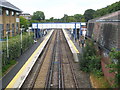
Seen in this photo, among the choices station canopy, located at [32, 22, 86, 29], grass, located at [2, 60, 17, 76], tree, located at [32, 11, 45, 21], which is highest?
tree, located at [32, 11, 45, 21]

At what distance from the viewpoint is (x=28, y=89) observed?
45.5 ft

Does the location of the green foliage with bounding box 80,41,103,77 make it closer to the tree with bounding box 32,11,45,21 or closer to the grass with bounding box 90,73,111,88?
the grass with bounding box 90,73,111,88

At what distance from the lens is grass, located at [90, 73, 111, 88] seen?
13.8 metres

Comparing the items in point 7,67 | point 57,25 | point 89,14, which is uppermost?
point 89,14

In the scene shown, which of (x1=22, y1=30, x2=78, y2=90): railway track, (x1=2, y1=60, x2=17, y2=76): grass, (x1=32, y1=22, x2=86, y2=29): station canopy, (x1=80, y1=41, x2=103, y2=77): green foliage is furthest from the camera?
(x1=32, y1=22, x2=86, y2=29): station canopy

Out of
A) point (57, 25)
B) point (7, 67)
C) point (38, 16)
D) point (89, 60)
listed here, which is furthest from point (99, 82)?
point (38, 16)

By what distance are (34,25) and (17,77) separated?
3178 cm

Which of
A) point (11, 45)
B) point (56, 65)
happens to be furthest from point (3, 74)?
point (56, 65)

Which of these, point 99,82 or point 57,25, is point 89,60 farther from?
point 57,25

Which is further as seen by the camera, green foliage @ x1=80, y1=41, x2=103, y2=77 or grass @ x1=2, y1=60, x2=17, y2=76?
grass @ x1=2, y1=60, x2=17, y2=76

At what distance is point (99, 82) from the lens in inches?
579

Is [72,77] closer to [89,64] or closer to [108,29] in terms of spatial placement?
[89,64]

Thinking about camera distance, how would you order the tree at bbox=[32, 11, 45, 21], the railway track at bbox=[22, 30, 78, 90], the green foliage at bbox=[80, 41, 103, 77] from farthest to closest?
the tree at bbox=[32, 11, 45, 21], the green foliage at bbox=[80, 41, 103, 77], the railway track at bbox=[22, 30, 78, 90]

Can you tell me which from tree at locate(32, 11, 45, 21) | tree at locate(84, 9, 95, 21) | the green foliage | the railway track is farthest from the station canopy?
tree at locate(32, 11, 45, 21)
